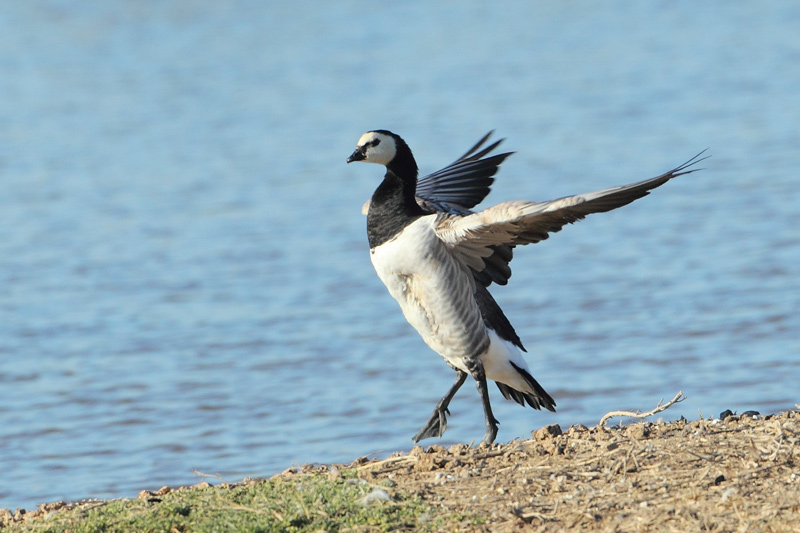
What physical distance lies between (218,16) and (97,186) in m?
12.6

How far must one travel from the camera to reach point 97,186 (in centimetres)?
1677

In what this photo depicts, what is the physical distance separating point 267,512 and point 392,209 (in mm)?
2644

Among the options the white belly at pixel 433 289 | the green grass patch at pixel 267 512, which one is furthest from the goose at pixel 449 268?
the green grass patch at pixel 267 512

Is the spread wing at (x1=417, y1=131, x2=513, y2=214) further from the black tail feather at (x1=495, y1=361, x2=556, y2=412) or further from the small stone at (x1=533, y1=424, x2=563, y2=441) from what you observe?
the small stone at (x1=533, y1=424, x2=563, y2=441)

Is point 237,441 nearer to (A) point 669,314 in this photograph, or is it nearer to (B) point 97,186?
(A) point 669,314

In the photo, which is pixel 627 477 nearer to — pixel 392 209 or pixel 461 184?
pixel 392 209

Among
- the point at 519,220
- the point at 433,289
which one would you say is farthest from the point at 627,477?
the point at 433,289

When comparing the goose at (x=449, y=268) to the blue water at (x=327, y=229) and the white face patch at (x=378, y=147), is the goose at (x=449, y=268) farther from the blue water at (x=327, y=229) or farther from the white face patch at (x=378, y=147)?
the blue water at (x=327, y=229)

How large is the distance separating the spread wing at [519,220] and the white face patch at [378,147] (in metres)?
0.71

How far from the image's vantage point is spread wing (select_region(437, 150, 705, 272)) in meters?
6.12

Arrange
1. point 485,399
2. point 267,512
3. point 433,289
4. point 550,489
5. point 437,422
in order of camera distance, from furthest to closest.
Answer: point 437,422
point 485,399
point 433,289
point 550,489
point 267,512

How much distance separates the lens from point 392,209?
24.4 feet

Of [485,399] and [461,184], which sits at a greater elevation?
[461,184]

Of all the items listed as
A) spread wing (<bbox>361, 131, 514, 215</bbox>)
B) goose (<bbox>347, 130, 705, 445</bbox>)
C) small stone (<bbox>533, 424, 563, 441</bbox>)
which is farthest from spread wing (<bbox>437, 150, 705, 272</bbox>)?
spread wing (<bbox>361, 131, 514, 215</bbox>)
